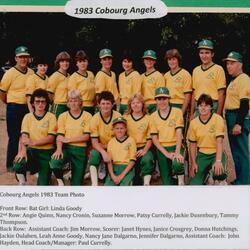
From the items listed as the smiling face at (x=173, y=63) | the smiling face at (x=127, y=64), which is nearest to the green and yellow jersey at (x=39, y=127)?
the smiling face at (x=127, y=64)

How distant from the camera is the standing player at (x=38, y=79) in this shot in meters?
5.76

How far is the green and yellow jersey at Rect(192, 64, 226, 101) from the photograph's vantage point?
5.72 m

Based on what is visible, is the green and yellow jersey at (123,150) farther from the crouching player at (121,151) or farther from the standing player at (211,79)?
the standing player at (211,79)

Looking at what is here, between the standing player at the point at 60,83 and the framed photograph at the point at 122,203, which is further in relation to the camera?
the standing player at the point at 60,83

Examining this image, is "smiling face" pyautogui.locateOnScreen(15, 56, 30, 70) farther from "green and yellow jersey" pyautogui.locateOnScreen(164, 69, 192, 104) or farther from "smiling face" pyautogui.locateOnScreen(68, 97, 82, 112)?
"green and yellow jersey" pyautogui.locateOnScreen(164, 69, 192, 104)

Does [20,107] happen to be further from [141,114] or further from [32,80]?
[141,114]

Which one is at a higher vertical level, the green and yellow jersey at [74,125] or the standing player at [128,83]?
the standing player at [128,83]

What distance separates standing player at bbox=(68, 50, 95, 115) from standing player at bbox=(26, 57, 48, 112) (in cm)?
18

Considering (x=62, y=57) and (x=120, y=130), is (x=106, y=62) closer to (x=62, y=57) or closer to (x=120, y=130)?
(x=62, y=57)

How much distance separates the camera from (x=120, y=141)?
5.70m

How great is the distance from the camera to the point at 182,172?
5672 millimetres

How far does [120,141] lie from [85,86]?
44 centimetres

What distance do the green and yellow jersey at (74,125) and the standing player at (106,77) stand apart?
19 cm

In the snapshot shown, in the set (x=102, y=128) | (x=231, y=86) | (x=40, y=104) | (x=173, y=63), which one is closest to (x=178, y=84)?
(x=173, y=63)
